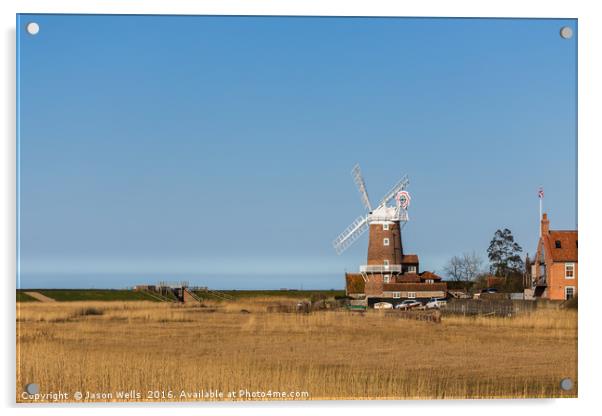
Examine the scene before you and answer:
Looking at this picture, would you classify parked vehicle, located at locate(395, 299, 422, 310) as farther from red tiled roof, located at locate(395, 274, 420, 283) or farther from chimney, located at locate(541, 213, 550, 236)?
chimney, located at locate(541, 213, 550, 236)

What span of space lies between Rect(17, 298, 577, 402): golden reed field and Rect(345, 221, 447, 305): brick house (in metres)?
13.8

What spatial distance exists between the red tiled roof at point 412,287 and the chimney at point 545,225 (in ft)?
A: 48.9

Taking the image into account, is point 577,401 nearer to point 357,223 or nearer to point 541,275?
point 357,223

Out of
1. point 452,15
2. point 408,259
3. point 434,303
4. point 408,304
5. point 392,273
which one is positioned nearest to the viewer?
point 452,15

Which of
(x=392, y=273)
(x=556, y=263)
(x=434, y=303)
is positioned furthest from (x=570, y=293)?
(x=392, y=273)

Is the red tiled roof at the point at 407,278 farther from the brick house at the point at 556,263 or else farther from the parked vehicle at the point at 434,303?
the brick house at the point at 556,263

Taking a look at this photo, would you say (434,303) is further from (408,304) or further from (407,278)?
(407,278)

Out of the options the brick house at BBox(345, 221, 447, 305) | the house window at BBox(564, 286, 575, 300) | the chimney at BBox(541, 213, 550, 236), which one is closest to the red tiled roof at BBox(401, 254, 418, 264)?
the brick house at BBox(345, 221, 447, 305)

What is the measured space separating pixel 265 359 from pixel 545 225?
4441 millimetres

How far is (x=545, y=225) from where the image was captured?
13.1 m

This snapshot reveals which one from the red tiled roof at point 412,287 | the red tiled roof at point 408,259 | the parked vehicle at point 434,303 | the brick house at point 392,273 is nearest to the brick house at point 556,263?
the parked vehicle at point 434,303

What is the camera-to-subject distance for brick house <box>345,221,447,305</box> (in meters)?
29.2
